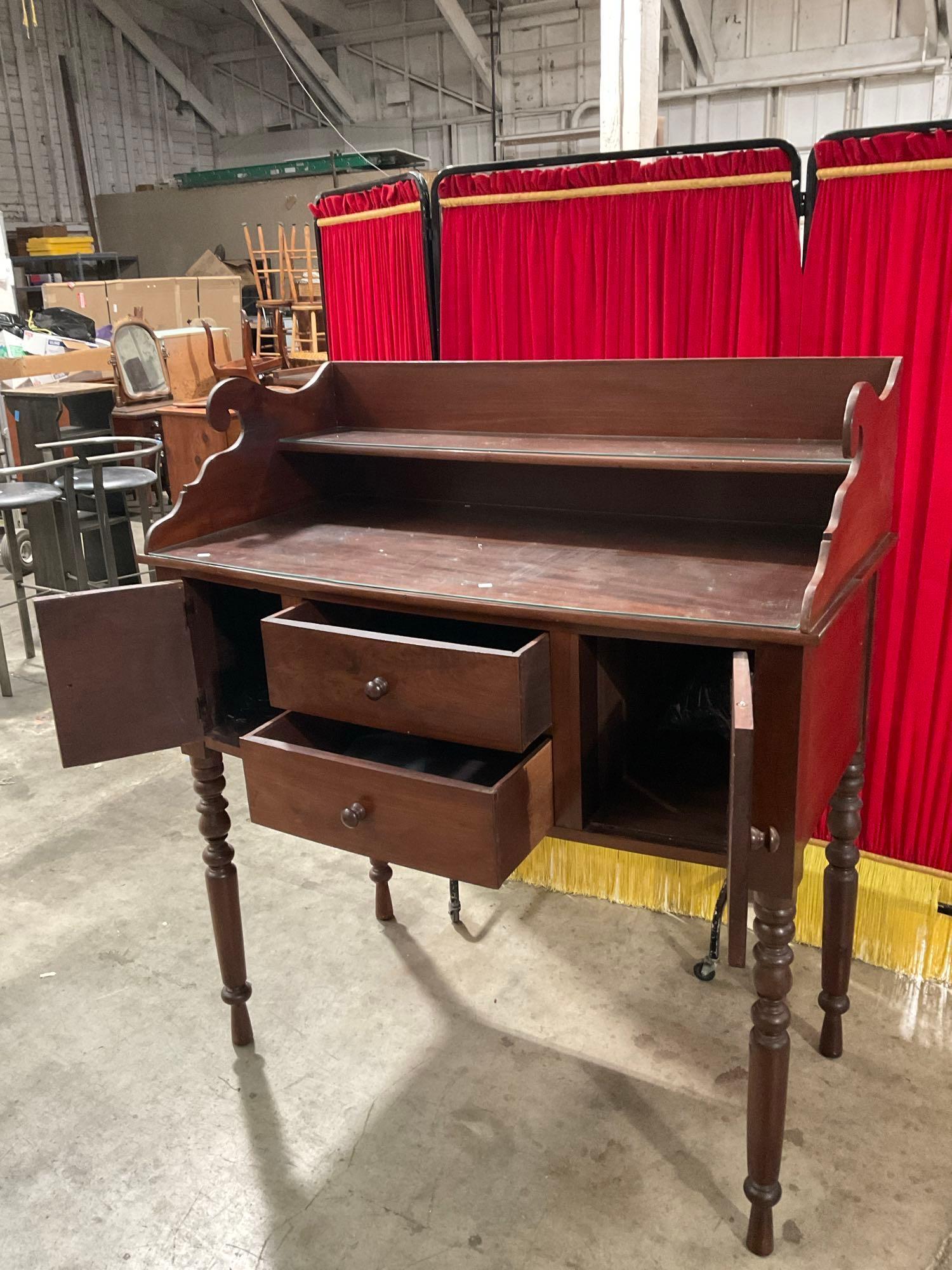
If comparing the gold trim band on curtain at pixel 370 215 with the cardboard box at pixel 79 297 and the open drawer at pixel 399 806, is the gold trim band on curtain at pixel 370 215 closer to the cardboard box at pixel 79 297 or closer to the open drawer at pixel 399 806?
the open drawer at pixel 399 806

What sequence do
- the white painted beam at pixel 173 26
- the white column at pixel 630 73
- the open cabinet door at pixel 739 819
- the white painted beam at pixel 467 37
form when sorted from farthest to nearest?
1. the white painted beam at pixel 173 26
2. the white painted beam at pixel 467 37
3. the white column at pixel 630 73
4. the open cabinet door at pixel 739 819

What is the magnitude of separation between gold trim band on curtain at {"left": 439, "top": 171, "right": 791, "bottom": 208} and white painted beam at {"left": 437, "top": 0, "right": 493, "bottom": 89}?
27.2 feet

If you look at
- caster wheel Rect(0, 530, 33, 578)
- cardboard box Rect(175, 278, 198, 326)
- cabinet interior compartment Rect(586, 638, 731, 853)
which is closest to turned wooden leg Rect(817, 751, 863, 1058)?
cabinet interior compartment Rect(586, 638, 731, 853)

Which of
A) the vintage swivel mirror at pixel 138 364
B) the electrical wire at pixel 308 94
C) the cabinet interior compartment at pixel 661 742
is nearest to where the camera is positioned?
the cabinet interior compartment at pixel 661 742

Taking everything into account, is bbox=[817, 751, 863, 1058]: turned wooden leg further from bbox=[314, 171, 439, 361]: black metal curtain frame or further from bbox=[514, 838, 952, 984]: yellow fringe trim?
bbox=[314, 171, 439, 361]: black metal curtain frame

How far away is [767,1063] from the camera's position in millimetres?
1486

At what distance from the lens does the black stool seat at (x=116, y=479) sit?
435 cm

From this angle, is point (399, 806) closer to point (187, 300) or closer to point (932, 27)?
point (187, 300)

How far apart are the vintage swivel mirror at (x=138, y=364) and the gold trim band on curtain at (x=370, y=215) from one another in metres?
3.71

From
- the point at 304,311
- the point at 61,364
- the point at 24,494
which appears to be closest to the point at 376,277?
the point at 24,494

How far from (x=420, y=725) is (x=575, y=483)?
0.74 metres

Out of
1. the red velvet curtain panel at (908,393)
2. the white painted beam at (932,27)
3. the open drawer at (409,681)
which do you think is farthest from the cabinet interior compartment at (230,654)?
the white painted beam at (932,27)

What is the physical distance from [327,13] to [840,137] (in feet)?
35.1

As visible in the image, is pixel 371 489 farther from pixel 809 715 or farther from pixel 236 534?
pixel 809 715
